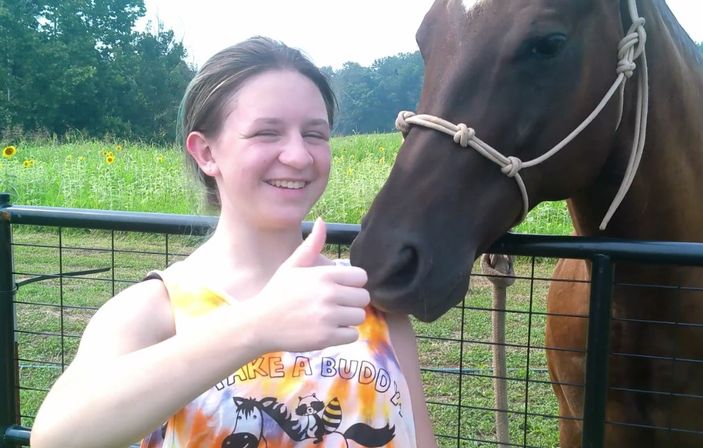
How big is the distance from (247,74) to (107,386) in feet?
1.94

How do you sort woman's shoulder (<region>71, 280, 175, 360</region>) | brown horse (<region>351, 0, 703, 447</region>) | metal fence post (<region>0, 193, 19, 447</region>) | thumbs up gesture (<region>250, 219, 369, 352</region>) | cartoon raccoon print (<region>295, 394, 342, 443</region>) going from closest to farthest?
thumbs up gesture (<region>250, 219, 369, 352</region>) < woman's shoulder (<region>71, 280, 175, 360</region>) < cartoon raccoon print (<region>295, 394, 342, 443</region>) < brown horse (<region>351, 0, 703, 447</region>) < metal fence post (<region>0, 193, 19, 447</region>)

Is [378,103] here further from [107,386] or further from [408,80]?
[107,386]

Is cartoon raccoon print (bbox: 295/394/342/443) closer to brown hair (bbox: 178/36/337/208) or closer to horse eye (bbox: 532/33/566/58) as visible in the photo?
brown hair (bbox: 178/36/337/208)

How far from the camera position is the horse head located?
155 cm

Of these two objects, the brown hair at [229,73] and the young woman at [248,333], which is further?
the brown hair at [229,73]

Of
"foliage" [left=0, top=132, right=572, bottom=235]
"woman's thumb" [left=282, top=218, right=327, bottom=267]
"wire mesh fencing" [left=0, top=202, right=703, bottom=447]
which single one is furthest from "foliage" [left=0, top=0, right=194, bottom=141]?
"woman's thumb" [left=282, top=218, right=327, bottom=267]

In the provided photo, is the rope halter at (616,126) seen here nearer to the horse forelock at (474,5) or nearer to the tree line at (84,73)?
the horse forelock at (474,5)

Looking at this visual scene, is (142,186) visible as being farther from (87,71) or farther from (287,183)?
(87,71)

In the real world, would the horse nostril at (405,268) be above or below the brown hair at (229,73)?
below

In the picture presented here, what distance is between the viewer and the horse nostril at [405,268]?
4.80 ft

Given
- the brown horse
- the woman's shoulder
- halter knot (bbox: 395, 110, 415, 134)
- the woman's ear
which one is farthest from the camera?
halter knot (bbox: 395, 110, 415, 134)

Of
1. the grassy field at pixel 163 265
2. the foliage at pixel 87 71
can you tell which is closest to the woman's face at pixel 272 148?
the grassy field at pixel 163 265

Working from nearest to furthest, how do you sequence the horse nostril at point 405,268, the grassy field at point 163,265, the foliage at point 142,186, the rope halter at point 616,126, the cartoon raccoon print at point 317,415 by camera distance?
the cartoon raccoon print at point 317,415 < the horse nostril at point 405,268 < the rope halter at point 616,126 < the grassy field at point 163,265 < the foliage at point 142,186

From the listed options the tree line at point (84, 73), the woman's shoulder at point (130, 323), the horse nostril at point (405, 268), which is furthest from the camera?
the tree line at point (84, 73)
